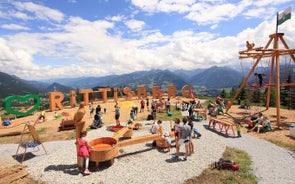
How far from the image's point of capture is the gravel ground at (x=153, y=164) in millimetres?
8664

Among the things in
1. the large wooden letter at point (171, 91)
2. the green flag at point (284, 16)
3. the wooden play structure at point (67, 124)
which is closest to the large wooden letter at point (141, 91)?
the large wooden letter at point (171, 91)

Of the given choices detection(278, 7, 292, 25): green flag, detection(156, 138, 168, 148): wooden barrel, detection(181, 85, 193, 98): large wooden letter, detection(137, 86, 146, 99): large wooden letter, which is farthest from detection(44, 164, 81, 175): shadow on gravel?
detection(181, 85, 193, 98): large wooden letter

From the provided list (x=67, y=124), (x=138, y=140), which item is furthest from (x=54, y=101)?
(x=138, y=140)

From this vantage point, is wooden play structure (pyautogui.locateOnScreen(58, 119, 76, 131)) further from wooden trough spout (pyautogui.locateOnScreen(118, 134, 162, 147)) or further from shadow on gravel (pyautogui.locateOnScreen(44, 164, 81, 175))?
wooden trough spout (pyautogui.locateOnScreen(118, 134, 162, 147))

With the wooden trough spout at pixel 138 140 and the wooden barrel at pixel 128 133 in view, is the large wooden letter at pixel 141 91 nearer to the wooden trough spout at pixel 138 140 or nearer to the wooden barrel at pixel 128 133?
the wooden barrel at pixel 128 133

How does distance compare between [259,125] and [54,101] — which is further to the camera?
[54,101]

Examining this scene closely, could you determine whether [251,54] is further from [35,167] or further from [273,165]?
[35,167]

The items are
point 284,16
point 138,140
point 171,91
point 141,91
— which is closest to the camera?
point 138,140

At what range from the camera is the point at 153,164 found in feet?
32.7

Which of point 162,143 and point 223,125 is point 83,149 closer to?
point 162,143

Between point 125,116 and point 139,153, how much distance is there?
13.0m

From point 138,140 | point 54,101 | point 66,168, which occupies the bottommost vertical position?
point 66,168

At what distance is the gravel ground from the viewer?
8664 millimetres

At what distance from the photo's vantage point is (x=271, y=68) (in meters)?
20.8
